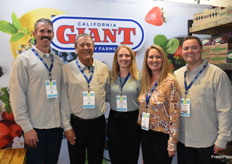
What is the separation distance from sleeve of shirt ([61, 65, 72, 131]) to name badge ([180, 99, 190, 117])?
3.58 ft

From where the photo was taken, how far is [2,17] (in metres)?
2.53

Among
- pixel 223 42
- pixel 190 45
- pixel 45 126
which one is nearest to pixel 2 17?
pixel 45 126

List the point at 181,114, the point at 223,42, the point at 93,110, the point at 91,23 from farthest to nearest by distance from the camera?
the point at 91,23 < the point at 223,42 < the point at 93,110 < the point at 181,114

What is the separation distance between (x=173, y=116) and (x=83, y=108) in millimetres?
865

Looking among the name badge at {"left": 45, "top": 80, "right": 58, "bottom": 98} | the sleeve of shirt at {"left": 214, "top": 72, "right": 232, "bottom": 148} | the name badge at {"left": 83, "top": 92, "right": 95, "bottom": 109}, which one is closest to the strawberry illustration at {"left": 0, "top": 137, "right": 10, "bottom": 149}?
the name badge at {"left": 45, "top": 80, "right": 58, "bottom": 98}

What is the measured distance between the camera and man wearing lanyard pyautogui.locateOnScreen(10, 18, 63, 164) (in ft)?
5.90

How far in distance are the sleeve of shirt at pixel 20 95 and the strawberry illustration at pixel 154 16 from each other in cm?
196

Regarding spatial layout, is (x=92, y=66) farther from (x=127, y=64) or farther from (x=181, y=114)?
(x=181, y=114)

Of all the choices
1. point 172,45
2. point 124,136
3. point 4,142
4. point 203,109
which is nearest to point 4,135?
point 4,142

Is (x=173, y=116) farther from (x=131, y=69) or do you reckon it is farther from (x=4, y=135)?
(x=4, y=135)

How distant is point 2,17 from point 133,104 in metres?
1.94

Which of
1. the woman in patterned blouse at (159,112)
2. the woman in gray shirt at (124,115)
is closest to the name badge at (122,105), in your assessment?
the woman in gray shirt at (124,115)

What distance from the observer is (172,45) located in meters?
3.17

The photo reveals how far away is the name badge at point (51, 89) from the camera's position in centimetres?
190
